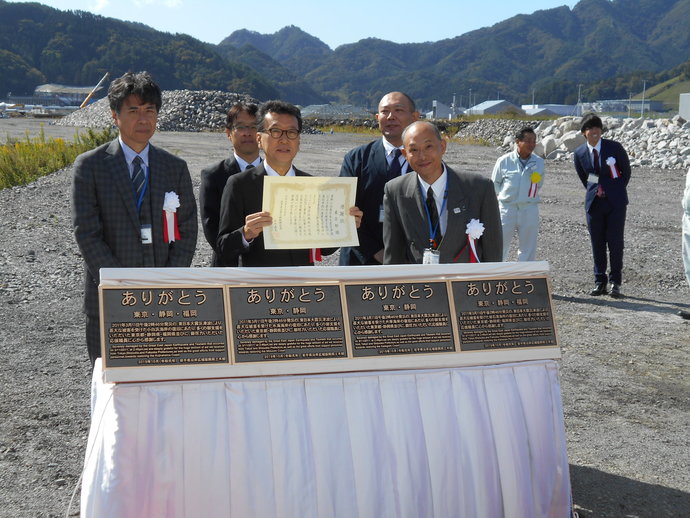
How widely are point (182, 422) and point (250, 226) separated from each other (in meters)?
0.90

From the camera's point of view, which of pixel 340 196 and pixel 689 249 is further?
pixel 689 249

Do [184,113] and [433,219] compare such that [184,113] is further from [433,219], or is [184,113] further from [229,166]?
[433,219]

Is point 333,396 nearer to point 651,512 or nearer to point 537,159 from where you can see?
point 651,512

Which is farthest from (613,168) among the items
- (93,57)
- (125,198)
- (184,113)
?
(93,57)

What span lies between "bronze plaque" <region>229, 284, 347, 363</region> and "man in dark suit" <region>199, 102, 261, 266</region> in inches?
47.2

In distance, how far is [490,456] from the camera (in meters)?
3.04

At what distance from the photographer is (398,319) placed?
120 inches

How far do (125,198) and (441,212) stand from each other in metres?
1.53

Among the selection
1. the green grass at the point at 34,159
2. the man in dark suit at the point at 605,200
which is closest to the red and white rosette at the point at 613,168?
the man in dark suit at the point at 605,200

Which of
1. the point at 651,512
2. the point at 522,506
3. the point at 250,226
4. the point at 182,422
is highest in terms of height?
the point at 250,226

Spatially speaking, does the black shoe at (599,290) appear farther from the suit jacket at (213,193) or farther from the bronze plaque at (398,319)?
the bronze plaque at (398,319)

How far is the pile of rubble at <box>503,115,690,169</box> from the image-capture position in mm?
25109

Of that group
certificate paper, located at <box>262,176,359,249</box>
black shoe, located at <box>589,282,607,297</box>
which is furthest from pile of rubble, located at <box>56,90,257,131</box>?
certificate paper, located at <box>262,176,359,249</box>

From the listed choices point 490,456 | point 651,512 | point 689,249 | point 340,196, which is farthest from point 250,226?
point 689,249
